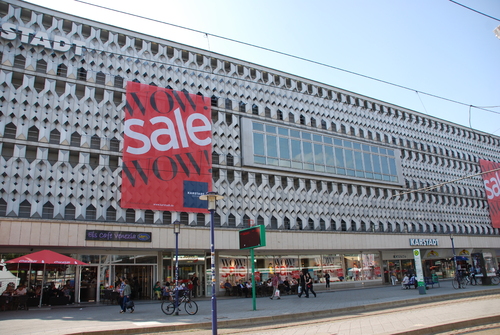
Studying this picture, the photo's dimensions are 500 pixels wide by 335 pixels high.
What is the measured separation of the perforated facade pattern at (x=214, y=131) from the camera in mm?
26406

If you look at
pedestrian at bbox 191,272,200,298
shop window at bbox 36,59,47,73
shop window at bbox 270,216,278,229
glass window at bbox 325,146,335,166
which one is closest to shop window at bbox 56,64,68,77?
shop window at bbox 36,59,47,73

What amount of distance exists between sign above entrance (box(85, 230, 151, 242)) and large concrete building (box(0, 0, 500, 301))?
0.48 ft

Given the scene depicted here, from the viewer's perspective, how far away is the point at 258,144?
35531 millimetres

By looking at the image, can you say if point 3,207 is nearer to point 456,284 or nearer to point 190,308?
point 190,308

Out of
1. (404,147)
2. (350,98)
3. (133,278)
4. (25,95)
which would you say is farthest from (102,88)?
(404,147)

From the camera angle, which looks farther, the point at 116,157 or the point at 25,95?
the point at 116,157

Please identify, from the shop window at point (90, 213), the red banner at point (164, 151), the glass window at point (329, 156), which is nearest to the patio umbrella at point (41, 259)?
the shop window at point (90, 213)

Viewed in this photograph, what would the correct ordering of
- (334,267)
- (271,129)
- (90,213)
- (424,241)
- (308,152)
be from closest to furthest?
(90,213) → (271,129) → (308,152) → (334,267) → (424,241)

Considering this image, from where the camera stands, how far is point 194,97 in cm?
3288

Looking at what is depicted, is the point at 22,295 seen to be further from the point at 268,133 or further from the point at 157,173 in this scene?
the point at 268,133

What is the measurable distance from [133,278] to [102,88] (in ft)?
46.1

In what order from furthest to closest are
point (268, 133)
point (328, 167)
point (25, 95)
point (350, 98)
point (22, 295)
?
1. point (350, 98)
2. point (328, 167)
3. point (268, 133)
4. point (25, 95)
5. point (22, 295)

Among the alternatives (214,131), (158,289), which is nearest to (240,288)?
(158,289)

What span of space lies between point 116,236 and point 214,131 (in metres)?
11.6
